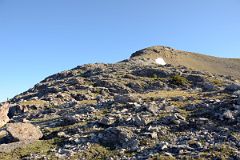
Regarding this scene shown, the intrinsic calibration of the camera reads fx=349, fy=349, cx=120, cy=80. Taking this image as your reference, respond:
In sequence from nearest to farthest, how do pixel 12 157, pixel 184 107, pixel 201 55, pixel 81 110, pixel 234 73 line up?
pixel 12 157 → pixel 184 107 → pixel 81 110 → pixel 234 73 → pixel 201 55

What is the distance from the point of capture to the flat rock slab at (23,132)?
28438mm

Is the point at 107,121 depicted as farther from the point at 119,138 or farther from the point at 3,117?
the point at 3,117

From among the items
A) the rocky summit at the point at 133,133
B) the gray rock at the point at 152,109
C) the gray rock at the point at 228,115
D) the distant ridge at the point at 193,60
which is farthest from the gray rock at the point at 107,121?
the distant ridge at the point at 193,60

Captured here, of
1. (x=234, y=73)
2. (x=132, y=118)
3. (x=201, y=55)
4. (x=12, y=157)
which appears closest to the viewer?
(x=12, y=157)

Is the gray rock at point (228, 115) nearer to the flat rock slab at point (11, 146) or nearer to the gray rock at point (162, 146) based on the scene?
the gray rock at point (162, 146)

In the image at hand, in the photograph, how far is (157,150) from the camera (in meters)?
23.1

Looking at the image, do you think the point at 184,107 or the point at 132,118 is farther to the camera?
the point at 184,107

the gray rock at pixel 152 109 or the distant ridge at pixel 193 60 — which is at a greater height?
the distant ridge at pixel 193 60

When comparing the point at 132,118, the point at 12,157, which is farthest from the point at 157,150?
the point at 12,157

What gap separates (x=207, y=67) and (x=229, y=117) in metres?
105

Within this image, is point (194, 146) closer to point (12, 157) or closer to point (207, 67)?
point (12, 157)

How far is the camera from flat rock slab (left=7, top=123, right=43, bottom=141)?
28.4 m

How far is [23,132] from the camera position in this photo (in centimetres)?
2888

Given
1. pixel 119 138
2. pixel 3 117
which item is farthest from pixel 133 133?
pixel 3 117
